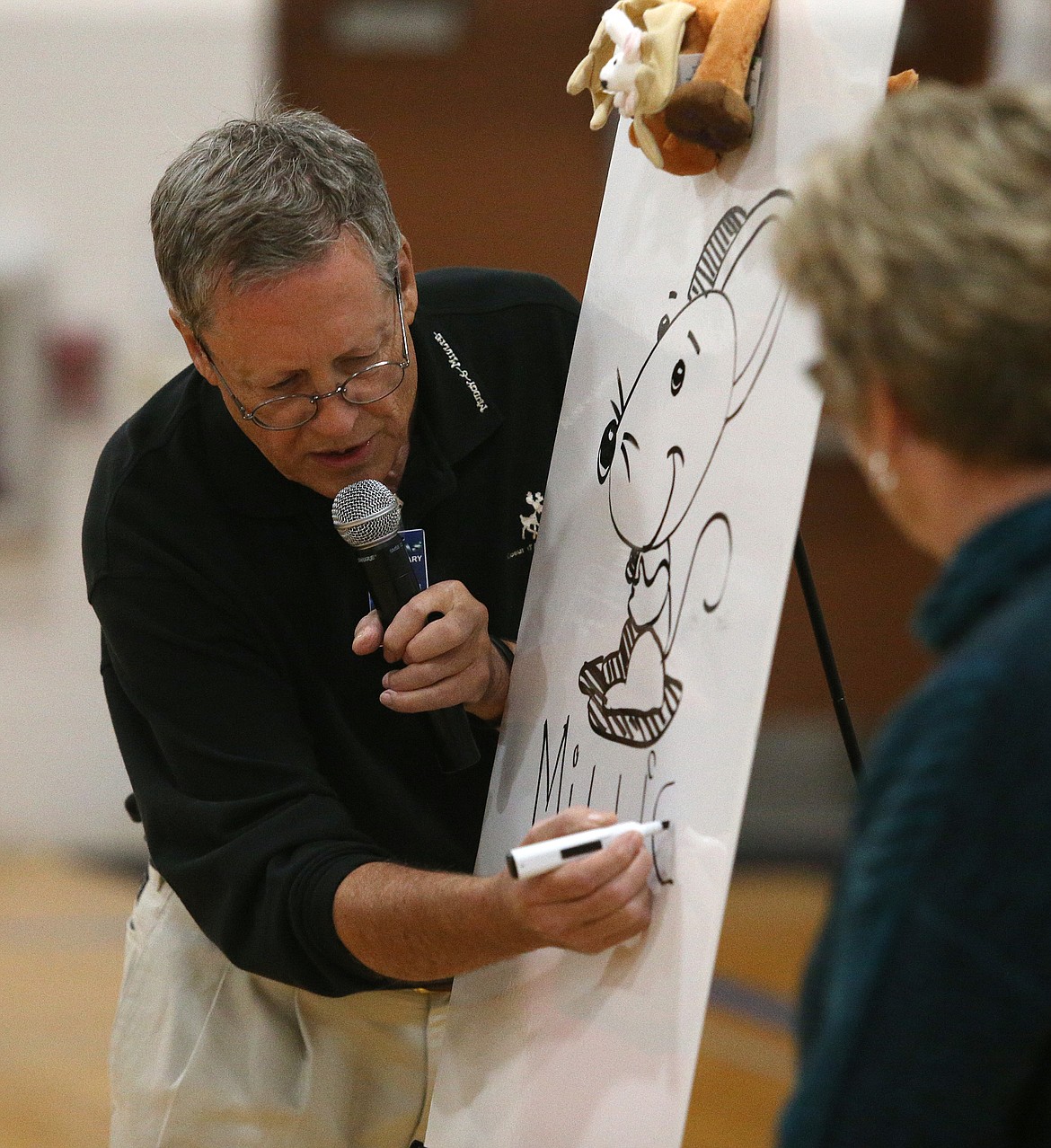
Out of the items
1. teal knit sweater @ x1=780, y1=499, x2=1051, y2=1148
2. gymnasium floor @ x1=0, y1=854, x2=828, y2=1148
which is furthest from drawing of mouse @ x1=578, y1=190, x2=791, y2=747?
gymnasium floor @ x1=0, y1=854, x2=828, y2=1148

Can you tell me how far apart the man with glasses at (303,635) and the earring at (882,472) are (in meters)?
0.53

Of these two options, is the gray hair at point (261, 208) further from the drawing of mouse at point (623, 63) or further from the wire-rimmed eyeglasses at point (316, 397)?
the drawing of mouse at point (623, 63)

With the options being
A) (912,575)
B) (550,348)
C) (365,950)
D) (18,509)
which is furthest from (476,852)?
(912,575)

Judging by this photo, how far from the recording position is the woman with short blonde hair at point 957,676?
0.71 metres

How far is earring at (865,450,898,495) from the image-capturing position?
0.82 m

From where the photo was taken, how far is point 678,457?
1.27m

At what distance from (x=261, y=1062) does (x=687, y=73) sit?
114cm

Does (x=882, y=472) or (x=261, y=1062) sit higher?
(x=882, y=472)

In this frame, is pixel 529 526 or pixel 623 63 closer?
pixel 623 63

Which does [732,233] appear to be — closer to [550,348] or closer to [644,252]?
[644,252]

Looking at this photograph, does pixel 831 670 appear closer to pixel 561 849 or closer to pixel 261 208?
pixel 561 849

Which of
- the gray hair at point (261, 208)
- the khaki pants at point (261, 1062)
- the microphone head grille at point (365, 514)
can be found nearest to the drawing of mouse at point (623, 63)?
the gray hair at point (261, 208)

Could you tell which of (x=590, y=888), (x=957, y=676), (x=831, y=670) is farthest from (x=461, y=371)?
(x=957, y=676)

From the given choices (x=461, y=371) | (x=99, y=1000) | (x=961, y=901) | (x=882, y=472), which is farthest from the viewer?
(x=99, y=1000)
